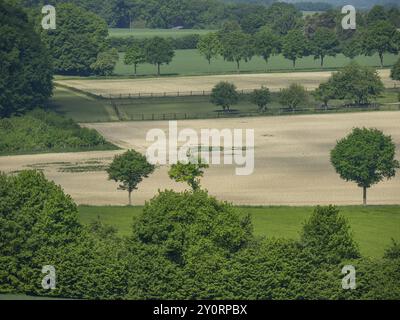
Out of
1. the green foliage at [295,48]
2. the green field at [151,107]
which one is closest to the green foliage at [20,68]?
→ the green field at [151,107]

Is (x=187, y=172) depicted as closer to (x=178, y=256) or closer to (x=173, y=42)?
(x=178, y=256)

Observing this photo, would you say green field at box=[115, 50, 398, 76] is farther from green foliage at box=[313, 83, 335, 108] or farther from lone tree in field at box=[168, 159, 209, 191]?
lone tree in field at box=[168, 159, 209, 191]

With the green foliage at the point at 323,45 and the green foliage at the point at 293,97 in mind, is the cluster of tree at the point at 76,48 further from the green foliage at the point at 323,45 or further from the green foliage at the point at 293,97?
the green foliage at the point at 293,97

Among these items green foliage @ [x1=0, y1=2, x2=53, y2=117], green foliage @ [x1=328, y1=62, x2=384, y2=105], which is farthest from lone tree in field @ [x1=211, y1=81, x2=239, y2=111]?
green foliage @ [x1=0, y1=2, x2=53, y2=117]

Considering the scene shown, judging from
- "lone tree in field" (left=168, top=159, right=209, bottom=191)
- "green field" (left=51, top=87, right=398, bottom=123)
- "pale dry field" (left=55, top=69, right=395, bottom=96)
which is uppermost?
"pale dry field" (left=55, top=69, right=395, bottom=96)

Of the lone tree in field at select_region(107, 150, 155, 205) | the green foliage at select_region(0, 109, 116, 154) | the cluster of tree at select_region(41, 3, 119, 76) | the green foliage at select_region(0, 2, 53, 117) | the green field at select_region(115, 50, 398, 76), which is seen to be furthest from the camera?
the green field at select_region(115, 50, 398, 76)

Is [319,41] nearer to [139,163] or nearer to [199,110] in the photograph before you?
[199,110]
